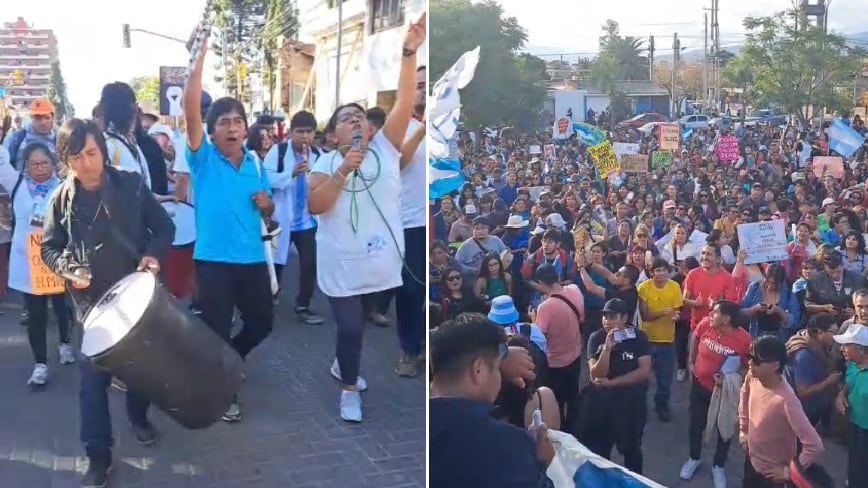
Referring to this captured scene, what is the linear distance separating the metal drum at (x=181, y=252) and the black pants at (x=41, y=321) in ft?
2.21

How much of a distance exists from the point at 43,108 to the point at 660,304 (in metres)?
2.54

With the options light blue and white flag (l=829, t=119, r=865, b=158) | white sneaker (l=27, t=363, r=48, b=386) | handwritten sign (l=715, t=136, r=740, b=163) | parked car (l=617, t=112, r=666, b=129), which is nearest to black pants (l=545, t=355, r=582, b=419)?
white sneaker (l=27, t=363, r=48, b=386)

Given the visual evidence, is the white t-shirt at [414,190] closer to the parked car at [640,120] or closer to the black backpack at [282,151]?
the black backpack at [282,151]

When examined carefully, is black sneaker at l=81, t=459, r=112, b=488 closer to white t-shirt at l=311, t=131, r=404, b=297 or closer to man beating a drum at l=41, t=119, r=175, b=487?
man beating a drum at l=41, t=119, r=175, b=487

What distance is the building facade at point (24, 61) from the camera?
2.20 m

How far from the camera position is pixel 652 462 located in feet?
10.5

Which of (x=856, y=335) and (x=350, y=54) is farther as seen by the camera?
(x=856, y=335)

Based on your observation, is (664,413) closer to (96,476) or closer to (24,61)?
(96,476)

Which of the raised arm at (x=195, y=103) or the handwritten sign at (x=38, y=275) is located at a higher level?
the raised arm at (x=195, y=103)

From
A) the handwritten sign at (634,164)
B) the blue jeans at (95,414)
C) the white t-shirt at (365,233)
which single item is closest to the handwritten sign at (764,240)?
the white t-shirt at (365,233)

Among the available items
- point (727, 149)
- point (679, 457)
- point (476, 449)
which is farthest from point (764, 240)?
point (727, 149)

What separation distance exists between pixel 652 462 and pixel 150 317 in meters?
1.99

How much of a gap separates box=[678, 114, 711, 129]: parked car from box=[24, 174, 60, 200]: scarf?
6.83 m

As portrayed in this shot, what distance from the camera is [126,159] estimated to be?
7.94ft
